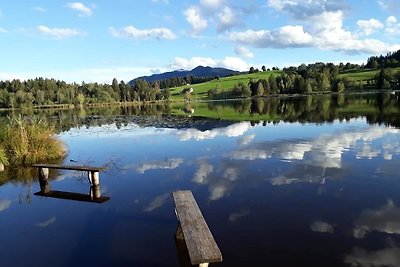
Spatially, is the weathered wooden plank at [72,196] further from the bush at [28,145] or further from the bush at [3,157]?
the bush at [28,145]

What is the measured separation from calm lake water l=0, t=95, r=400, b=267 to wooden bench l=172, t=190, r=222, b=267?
1102mm

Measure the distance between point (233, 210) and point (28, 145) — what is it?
1755 centimetres

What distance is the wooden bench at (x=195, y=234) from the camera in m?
7.36

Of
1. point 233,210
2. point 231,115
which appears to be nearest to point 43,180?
point 233,210

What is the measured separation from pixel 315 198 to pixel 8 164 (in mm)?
19427

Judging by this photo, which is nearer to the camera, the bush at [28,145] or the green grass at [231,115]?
the bush at [28,145]

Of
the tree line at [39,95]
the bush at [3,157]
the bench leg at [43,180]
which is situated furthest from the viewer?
the tree line at [39,95]

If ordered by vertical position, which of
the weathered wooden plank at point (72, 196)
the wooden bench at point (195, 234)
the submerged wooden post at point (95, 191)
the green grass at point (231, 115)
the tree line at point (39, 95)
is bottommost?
the weathered wooden plank at point (72, 196)

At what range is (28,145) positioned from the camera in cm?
2495

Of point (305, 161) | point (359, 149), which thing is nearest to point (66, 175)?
point (305, 161)

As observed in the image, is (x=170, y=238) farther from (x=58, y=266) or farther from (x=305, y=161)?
(x=305, y=161)

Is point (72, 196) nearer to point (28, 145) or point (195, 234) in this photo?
point (195, 234)

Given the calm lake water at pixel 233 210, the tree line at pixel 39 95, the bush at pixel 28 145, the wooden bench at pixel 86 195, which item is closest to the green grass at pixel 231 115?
the calm lake water at pixel 233 210

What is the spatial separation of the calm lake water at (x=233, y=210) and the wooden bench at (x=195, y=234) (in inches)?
43.4
